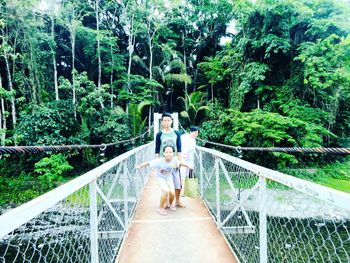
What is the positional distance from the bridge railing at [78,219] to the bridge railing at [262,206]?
2.89 ft

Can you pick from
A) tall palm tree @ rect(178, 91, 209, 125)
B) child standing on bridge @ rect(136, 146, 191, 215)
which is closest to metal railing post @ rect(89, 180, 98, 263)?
child standing on bridge @ rect(136, 146, 191, 215)

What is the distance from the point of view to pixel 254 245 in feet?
5.35

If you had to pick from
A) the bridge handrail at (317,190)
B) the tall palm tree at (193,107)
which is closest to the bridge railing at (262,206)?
the bridge handrail at (317,190)

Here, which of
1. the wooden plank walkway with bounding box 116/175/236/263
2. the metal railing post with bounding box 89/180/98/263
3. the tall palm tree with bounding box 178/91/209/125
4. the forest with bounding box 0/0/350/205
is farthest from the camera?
the tall palm tree with bounding box 178/91/209/125

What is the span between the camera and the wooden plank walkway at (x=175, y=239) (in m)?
1.80

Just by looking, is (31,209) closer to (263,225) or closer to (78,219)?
(78,219)

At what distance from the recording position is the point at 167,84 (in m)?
13.3

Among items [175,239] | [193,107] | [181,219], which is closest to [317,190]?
[175,239]

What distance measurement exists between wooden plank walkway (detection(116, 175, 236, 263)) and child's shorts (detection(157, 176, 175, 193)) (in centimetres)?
27

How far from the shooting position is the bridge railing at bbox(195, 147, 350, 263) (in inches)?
37.1

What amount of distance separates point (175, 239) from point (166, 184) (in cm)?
63

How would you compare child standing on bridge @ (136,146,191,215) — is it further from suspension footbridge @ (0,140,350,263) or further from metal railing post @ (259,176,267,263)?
metal railing post @ (259,176,267,263)

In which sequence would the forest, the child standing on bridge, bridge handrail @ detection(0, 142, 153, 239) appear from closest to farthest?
1. bridge handrail @ detection(0, 142, 153, 239)
2. the child standing on bridge
3. the forest

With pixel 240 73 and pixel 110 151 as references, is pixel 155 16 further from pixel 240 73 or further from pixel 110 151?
pixel 110 151
